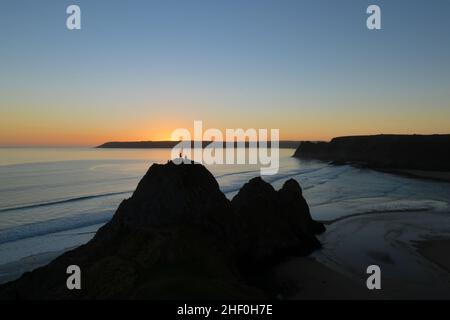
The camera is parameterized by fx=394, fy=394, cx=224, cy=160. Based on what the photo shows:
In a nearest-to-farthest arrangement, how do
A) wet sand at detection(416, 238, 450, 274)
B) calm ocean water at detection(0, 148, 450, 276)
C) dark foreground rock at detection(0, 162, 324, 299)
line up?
1. dark foreground rock at detection(0, 162, 324, 299)
2. wet sand at detection(416, 238, 450, 274)
3. calm ocean water at detection(0, 148, 450, 276)

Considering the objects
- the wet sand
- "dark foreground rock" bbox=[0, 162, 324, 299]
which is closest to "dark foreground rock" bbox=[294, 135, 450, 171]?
the wet sand

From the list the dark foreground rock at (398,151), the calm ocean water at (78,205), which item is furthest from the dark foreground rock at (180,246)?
the dark foreground rock at (398,151)

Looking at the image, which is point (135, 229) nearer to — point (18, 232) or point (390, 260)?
point (390, 260)

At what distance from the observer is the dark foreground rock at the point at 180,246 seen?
12.2m

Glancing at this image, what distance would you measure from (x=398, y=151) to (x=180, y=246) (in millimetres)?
114606

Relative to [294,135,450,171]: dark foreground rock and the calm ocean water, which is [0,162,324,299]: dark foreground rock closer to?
the calm ocean water

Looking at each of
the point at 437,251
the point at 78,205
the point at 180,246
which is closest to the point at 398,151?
the point at 78,205

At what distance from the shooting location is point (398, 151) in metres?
116

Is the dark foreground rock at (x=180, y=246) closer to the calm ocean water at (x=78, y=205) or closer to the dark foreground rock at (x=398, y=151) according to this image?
the calm ocean water at (x=78, y=205)

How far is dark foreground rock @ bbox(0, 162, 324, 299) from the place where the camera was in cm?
1223

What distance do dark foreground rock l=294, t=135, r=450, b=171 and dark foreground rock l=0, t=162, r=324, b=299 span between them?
8797 cm
